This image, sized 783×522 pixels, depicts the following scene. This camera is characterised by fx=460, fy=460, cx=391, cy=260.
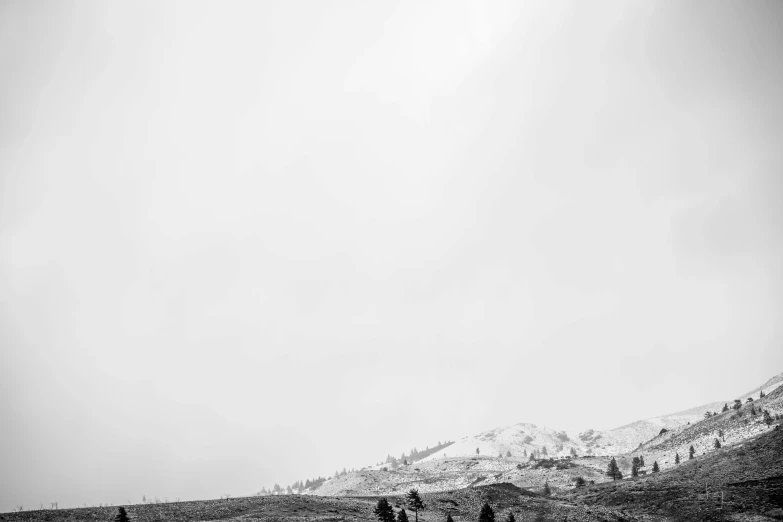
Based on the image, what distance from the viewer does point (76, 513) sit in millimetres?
78438

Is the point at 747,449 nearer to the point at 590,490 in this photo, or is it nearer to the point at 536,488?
the point at 590,490

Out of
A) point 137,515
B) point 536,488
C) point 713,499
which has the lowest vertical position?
point 536,488

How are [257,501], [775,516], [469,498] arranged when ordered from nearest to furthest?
[775,516] → [257,501] → [469,498]

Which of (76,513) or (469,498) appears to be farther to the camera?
(469,498)

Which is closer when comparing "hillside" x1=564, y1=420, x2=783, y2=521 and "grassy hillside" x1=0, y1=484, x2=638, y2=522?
"hillside" x1=564, y1=420, x2=783, y2=521

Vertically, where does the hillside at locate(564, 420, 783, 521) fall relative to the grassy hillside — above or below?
below

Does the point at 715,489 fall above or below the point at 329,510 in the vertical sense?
below

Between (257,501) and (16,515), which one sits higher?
(16,515)

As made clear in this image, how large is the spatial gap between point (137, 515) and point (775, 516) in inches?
4051

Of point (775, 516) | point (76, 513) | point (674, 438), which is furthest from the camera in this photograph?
point (674, 438)

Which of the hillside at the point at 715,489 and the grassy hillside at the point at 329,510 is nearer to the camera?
the hillside at the point at 715,489

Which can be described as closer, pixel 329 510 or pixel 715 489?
pixel 715 489

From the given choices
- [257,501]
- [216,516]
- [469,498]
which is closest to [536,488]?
[469,498]

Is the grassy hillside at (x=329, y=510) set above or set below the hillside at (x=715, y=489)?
above
